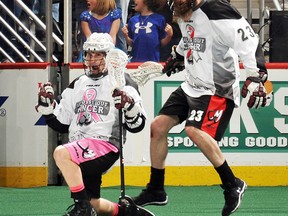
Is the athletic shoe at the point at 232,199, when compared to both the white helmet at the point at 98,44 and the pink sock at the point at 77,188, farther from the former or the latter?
the white helmet at the point at 98,44

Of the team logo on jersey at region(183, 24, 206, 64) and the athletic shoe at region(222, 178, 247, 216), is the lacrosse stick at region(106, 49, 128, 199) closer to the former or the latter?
the team logo on jersey at region(183, 24, 206, 64)

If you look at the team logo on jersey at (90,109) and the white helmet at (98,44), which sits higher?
the white helmet at (98,44)

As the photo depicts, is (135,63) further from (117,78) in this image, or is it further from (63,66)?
(117,78)

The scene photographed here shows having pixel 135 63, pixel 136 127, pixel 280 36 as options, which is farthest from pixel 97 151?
pixel 280 36

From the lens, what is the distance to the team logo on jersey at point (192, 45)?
8867 mm

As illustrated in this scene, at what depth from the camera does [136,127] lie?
846cm

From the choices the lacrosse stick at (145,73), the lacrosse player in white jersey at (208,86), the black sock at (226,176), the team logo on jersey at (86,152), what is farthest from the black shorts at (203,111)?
the team logo on jersey at (86,152)

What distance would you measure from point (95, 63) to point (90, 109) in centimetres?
31

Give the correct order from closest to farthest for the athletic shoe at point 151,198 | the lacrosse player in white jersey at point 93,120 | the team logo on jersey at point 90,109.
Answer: the lacrosse player in white jersey at point 93,120 < the team logo on jersey at point 90,109 < the athletic shoe at point 151,198

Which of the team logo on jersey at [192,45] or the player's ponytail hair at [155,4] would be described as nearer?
the team logo on jersey at [192,45]

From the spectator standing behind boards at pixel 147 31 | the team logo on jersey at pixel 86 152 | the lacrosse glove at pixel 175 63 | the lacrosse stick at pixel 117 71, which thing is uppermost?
the spectator standing behind boards at pixel 147 31

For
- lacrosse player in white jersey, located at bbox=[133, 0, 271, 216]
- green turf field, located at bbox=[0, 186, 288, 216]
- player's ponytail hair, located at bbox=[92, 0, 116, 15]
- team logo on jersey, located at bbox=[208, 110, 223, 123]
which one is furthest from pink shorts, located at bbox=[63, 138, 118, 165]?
player's ponytail hair, located at bbox=[92, 0, 116, 15]

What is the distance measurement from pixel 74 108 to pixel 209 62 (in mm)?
988

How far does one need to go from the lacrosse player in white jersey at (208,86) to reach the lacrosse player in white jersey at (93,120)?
1.40ft
